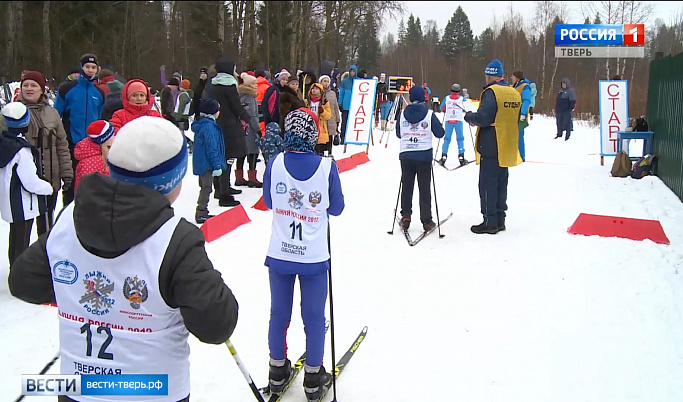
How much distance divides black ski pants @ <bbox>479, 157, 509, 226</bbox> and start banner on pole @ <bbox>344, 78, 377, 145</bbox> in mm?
6152

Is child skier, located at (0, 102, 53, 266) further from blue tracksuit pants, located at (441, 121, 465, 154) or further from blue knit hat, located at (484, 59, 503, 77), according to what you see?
blue tracksuit pants, located at (441, 121, 465, 154)

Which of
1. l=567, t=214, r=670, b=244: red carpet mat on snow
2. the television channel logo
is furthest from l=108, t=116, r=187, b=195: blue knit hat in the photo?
the television channel logo

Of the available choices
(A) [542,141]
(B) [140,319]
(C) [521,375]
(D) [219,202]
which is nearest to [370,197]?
(D) [219,202]

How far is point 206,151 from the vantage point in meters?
7.78

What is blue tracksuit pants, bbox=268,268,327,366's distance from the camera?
3.53 meters

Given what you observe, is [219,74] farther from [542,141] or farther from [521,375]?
[542,141]

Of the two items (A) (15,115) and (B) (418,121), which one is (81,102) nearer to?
(A) (15,115)

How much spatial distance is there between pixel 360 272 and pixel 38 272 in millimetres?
4526

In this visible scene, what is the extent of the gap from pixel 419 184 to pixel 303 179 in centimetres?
415

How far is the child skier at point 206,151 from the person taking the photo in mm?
7762

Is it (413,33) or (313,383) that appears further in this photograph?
(413,33)

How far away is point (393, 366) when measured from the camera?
424 cm

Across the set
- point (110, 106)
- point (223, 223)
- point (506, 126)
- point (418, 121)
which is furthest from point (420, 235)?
point (110, 106)

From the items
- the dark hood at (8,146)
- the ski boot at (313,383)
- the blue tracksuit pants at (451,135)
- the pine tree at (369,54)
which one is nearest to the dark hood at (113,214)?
the ski boot at (313,383)
